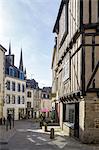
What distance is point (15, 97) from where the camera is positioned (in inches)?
2237

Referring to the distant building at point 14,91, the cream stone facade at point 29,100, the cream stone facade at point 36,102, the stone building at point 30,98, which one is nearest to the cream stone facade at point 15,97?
the distant building at point 14,91

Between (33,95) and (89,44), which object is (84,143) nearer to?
(89,44)

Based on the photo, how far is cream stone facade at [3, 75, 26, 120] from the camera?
52.7 metres

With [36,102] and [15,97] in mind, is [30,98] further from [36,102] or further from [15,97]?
[15,97]

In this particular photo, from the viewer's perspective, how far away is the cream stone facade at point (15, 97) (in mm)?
52719

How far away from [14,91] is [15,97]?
118 centimetres

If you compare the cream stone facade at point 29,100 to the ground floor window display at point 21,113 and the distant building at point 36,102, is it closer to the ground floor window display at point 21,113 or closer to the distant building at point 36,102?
the distant building at point 36,102

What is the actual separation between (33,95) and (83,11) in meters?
55.6

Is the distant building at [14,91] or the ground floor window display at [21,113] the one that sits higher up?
the distant building at [14,91]

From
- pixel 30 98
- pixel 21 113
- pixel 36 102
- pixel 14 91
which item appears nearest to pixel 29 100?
pixel 30 98

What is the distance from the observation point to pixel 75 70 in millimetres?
18609

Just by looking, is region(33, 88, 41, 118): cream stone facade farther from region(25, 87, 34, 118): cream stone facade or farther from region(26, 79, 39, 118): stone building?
region(25, 87, 34, 118): cream stone facade

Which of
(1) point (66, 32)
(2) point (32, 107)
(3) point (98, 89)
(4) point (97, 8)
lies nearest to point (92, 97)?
(3) point (98, 89)

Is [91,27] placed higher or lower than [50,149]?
higher
